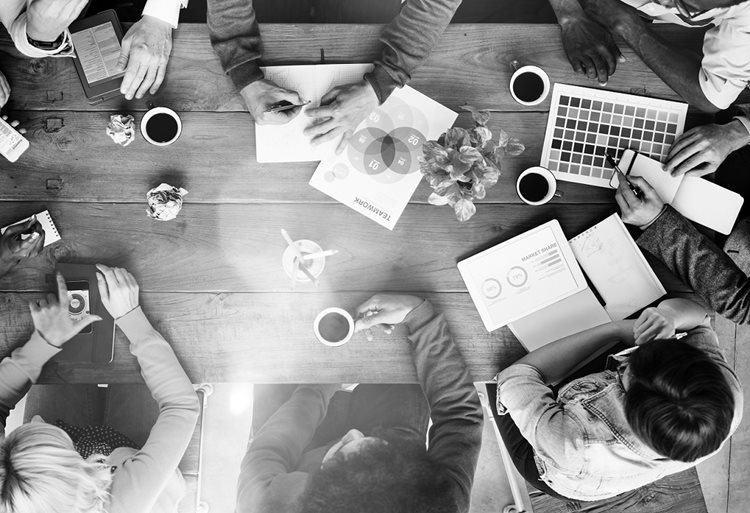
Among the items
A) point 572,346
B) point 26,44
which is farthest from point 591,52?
point 26,44

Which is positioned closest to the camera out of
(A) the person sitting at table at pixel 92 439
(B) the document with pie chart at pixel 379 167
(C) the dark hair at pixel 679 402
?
(C) the dark hair at pixel 679 402

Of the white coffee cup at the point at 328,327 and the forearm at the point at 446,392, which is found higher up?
the white coffee cup at the point at 328,327

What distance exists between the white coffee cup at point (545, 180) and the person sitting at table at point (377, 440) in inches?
16.6

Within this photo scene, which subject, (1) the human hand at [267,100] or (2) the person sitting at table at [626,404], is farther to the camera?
(1) the human hand at [267,100]

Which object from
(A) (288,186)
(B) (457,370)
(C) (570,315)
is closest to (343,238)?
(A) (288,186)

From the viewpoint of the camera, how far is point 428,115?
155cm

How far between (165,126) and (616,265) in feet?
4.42

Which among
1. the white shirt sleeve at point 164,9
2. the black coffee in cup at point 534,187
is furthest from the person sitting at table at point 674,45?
the white shirt sleeve at point 164,9

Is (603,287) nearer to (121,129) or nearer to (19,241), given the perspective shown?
(121,129)

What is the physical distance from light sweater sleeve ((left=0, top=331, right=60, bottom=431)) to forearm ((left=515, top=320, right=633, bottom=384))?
132 centimetres

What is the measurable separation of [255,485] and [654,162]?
4.77 feet

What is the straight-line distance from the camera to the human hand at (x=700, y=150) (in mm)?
1516

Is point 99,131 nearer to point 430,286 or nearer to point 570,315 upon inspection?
point 430,286

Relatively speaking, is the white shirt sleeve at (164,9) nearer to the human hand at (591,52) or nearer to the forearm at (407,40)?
the forearm at (407,40)
